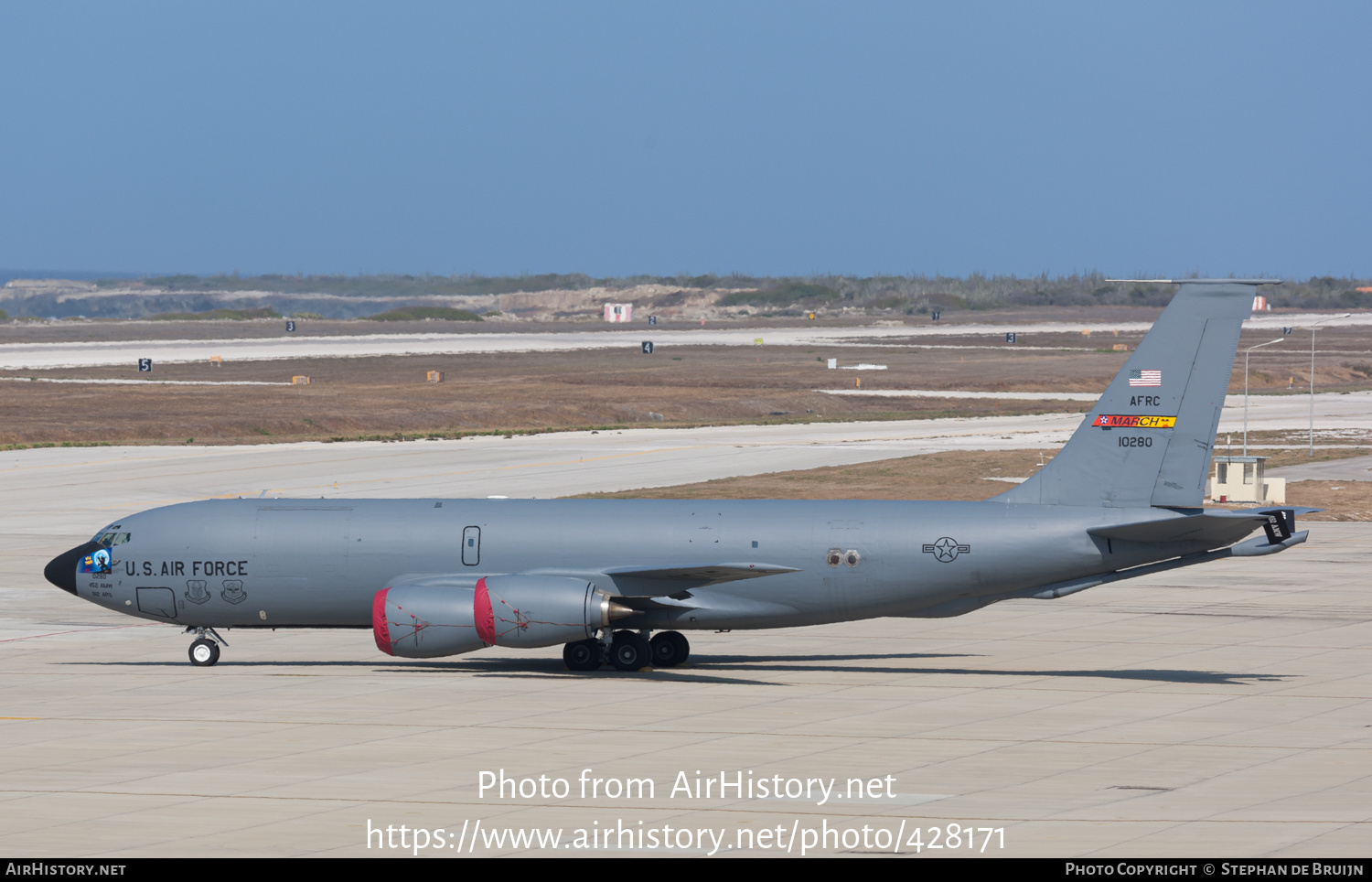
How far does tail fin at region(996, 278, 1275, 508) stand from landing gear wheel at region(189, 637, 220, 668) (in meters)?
17.9

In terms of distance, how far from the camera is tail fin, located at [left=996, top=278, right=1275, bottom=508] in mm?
30531

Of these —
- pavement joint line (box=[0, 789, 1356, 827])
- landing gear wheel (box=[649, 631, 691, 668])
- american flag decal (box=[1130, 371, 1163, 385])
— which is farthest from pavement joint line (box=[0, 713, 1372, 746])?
american flag decal (box=[1130, 371, 1163, 385])

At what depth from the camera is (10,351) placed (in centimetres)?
15612

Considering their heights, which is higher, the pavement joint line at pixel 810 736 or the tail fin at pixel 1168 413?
the tail fin at pixel 1168 413

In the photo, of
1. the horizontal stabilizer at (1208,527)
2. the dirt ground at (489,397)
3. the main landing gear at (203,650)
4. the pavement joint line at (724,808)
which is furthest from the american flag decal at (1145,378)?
the dirt ground at (489,397)

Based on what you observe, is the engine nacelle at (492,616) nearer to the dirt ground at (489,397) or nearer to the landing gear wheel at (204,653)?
the landing gear wheel at (204,653)

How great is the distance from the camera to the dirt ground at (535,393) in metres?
94.7

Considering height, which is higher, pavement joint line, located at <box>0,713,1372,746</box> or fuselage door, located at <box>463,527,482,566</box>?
fuselage door, located at <box>463,527,482,566</box>

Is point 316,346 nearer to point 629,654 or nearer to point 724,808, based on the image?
point 629,654

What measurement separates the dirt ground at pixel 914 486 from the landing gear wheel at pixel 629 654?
89.8 feet

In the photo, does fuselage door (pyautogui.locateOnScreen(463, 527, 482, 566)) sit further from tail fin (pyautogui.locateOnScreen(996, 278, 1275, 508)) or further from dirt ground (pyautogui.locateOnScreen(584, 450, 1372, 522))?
dirt ground (pyautogui.locateOnScreen(584, 450, 1372, 522))

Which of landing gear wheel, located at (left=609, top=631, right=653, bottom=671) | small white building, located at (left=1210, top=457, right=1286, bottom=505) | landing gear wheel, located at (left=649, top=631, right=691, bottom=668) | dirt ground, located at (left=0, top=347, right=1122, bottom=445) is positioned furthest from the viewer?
dirt ground, located at (left=0, top=347, right=1122, bottom=445)

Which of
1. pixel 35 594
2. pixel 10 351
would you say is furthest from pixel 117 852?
pixel 10 351
